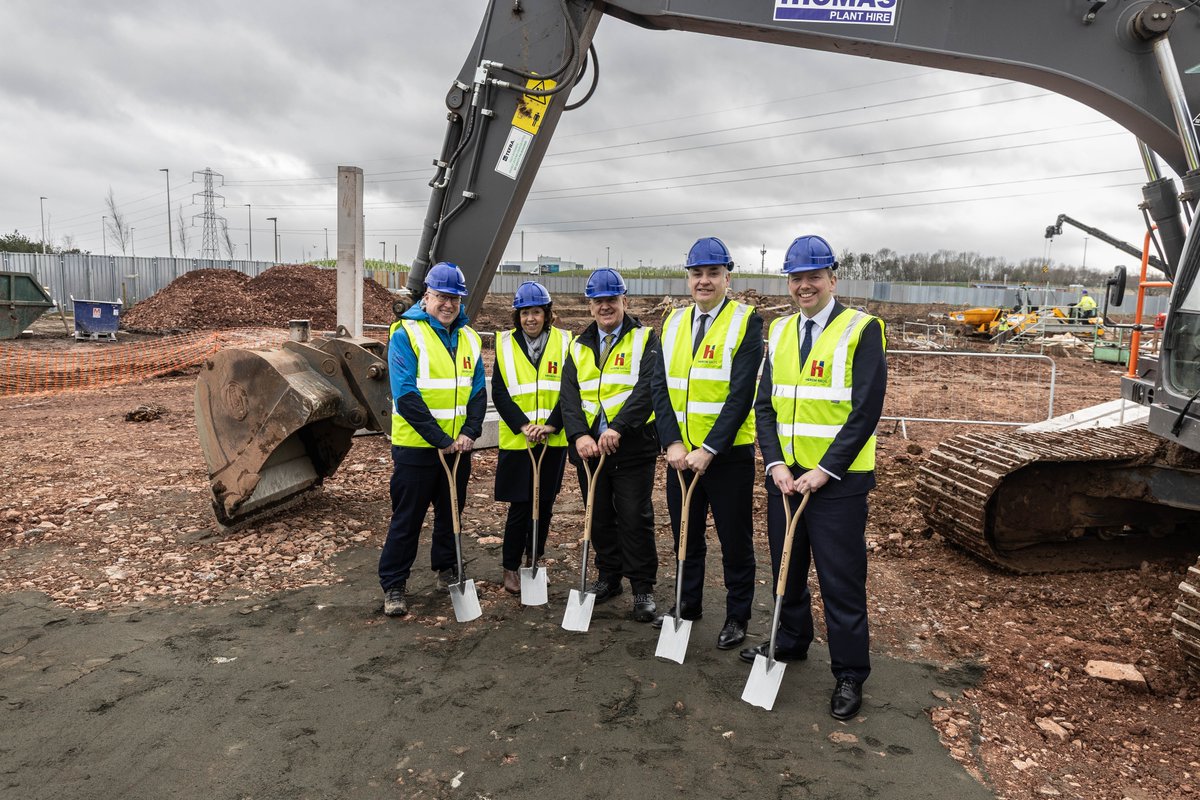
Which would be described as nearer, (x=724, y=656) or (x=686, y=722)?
(x=686, y=722)

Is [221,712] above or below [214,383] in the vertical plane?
below

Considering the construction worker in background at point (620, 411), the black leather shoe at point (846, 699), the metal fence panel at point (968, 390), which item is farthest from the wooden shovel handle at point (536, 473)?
the metal fence panel at point (968, 390)

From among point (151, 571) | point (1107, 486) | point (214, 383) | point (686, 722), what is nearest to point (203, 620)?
point (151, 571)

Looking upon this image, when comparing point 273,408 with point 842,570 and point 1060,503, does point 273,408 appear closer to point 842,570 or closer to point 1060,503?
point 842,570

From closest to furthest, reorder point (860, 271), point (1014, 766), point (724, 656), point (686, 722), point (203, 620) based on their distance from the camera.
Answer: point (1014, 766)
point (686, 722)
point (724, 656)
point (203, 620)
point (860, 271)

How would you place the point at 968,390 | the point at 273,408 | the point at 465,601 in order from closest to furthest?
the point at 465,601 → the point at 273,408 → the point at 968,390

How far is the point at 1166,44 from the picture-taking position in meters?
4.78

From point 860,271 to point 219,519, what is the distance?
173 feet

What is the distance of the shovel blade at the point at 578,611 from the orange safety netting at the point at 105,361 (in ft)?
32.7

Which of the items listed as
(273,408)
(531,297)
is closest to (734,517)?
(531,297)

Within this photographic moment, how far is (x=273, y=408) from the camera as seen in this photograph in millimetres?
5406

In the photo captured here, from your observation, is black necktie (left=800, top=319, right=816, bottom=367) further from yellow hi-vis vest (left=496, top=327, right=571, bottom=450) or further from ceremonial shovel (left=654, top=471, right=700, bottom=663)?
yellow hi-vis vest (left=496, top=327, right=571, bottom=450)

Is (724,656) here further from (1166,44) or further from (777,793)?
(1166,44)

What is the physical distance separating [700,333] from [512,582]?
2.01 metres
